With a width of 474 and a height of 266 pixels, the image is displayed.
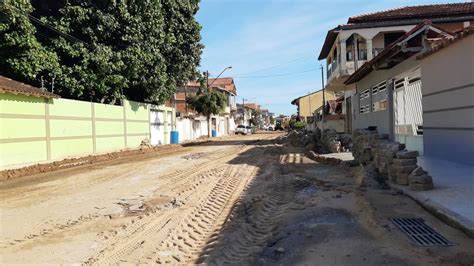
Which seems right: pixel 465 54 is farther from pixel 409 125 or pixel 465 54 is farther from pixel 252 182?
pixel 252 182

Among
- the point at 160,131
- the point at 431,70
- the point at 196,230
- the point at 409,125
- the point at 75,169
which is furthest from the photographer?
the point at 160,131

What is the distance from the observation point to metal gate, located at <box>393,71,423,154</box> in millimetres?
13387

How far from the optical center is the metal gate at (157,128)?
3116 centimetres

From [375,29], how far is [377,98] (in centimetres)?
1133

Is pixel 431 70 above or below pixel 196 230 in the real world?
above

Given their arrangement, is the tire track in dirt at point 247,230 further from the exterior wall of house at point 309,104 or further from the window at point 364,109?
the exterior wall of house at point 309,104

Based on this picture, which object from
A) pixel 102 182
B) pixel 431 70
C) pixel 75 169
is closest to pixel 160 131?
pixel 75 169

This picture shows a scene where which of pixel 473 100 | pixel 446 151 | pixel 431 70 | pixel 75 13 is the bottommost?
pixel 446 151

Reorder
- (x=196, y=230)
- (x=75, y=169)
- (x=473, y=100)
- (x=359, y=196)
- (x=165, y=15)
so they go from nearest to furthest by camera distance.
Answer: (x=196, y=230) → (x=359, y=196) → (x=473, y=100) → (x=75, y=169) → (x=165, y=15)

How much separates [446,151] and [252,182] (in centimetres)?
507

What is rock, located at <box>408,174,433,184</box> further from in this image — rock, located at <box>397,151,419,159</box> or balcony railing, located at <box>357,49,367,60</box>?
balcony railing, located at <box>357,49,367,60</box>

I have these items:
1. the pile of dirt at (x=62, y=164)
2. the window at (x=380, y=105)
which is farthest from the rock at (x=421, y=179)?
the pile of dirt at (x=62, y=164)

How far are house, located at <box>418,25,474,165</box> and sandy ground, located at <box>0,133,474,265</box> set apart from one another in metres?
2.56

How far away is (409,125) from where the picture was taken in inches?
571
